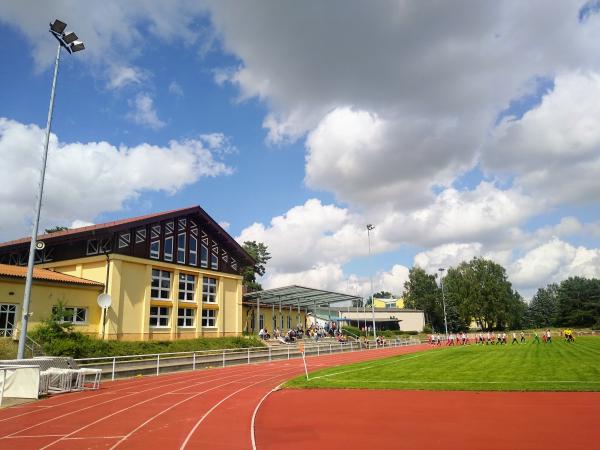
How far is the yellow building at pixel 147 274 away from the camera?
98.3 ft

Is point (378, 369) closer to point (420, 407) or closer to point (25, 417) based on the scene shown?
point (420, 407)

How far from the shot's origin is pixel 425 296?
315 feet

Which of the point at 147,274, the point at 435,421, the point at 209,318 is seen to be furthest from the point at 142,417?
the point at 209,318

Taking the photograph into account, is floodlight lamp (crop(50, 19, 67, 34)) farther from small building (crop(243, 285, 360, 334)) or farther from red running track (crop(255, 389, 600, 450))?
small building (crop(243, 285, 360, 334))

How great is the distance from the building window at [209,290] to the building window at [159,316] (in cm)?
449

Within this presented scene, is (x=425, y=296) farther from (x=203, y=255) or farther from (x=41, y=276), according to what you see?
(x=41, y=276)

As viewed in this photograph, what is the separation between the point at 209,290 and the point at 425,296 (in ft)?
220

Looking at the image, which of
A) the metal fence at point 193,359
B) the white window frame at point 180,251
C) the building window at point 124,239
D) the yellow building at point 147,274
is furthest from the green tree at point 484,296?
the building window at point 124,239

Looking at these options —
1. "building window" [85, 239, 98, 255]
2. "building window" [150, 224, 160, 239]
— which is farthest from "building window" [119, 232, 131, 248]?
"building window" [150, 224, 160, 239]

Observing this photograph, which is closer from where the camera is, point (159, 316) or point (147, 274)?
point (147, 274)

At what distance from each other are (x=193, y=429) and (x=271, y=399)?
16.3 ft

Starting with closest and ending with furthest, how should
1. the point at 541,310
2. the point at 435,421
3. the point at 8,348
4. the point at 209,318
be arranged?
the point at 435,421 → the point at 8,348 → the point at 209,318 → the point at 541,310

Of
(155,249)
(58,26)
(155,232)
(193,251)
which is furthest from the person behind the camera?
(193,251)

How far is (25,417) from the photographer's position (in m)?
12.8
